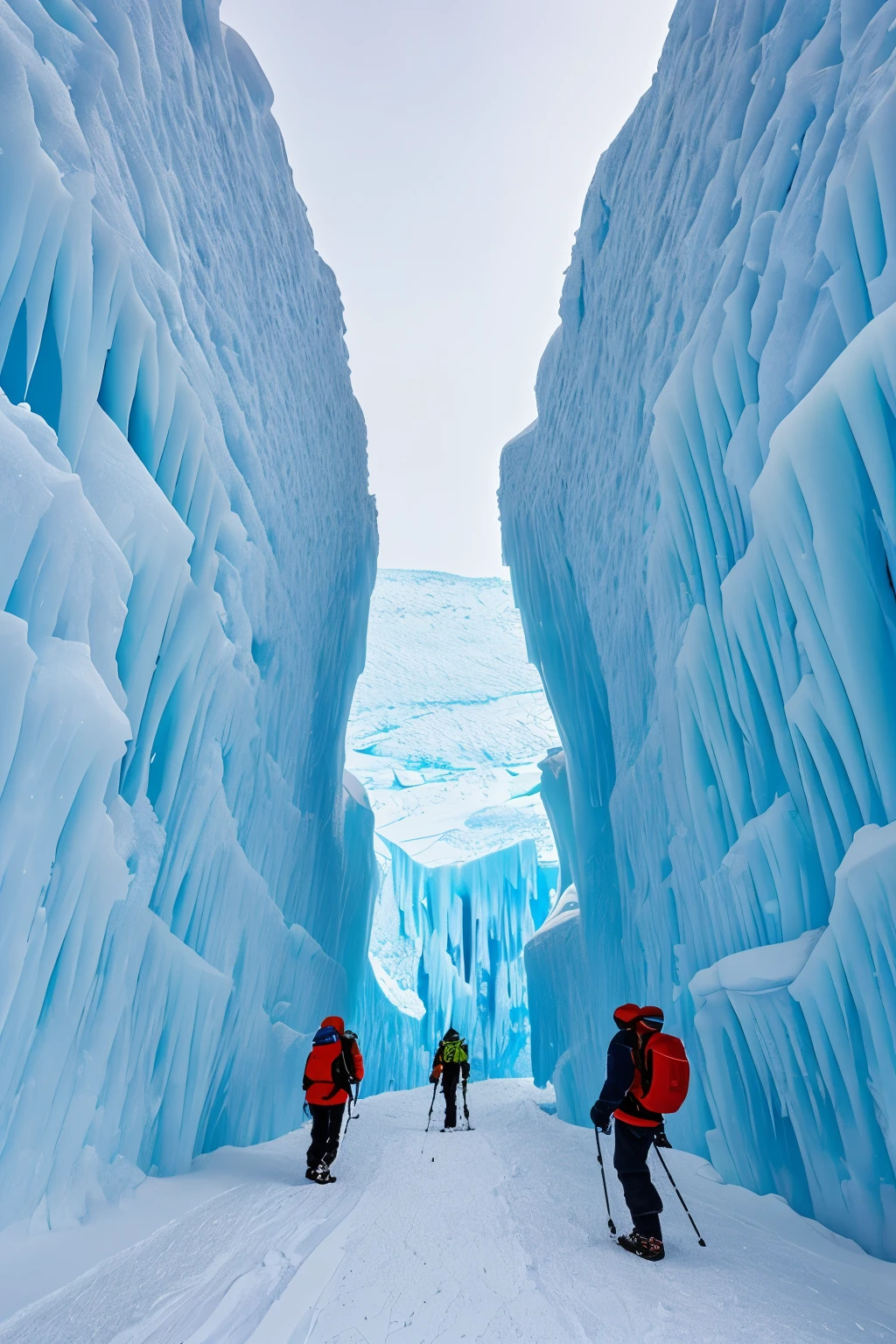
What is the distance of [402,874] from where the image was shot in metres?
26.0

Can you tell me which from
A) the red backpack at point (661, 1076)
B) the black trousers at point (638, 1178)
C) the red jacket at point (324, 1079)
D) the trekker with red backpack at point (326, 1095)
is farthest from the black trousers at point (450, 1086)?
the red backpack at point (661, 1076)

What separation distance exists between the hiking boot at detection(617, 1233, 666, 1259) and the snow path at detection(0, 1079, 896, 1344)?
0.06 m

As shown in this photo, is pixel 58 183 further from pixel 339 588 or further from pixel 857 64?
pixel 339 588

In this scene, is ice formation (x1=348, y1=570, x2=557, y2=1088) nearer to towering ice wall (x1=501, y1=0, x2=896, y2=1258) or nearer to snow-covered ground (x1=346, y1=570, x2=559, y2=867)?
snow-covered ground (x1=346, y1=570, x2=559, y2=867)

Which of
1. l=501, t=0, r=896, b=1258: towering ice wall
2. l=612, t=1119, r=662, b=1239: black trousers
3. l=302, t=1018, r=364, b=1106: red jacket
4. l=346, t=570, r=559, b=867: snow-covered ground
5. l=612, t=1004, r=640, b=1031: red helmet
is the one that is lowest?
l=612, t=1119, r=662, b=1239: black trousers

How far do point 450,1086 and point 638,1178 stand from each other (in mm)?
5199

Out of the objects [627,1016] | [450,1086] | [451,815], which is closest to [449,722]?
[451,815]

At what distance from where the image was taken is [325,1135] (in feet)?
16.9

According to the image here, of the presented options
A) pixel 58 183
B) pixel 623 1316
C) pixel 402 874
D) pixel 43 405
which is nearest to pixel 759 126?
pixel 58 183

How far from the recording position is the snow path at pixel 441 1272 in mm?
2500

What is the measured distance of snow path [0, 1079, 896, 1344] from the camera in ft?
8.20

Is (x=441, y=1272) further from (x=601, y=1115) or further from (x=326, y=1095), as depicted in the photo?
(x=326, y=1095)

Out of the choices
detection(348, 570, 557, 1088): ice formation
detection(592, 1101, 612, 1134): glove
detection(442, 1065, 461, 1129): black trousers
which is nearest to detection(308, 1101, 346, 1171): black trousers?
detection(592, 1101, 612, 1134): glove

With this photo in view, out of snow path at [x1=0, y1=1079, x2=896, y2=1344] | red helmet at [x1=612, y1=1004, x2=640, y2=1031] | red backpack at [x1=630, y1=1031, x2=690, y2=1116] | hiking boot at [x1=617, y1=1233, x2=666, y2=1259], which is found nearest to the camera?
snow path at [x1=0, y1=1079, x2=896, y2=1344]
